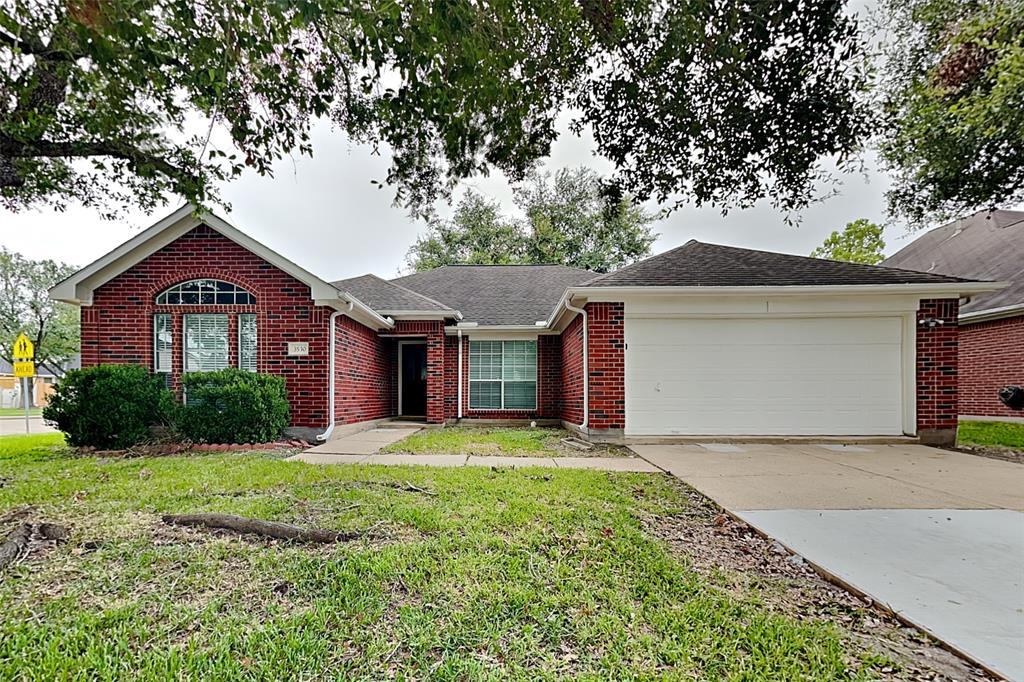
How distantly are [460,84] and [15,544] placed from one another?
4.90 metres

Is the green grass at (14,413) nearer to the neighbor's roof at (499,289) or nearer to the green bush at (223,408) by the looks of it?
the neighbor's roof at (499,289)

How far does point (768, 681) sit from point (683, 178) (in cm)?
536

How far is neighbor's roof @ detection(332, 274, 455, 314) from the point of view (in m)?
11.7

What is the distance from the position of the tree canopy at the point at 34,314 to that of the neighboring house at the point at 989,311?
1760 inches

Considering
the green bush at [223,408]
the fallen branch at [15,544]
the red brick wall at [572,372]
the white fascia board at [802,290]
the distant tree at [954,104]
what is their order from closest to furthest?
the fallen branch at [15,544] < the distant tree at [954,104] < the green bush at [223,408] < the white fascia board at [802,290] < the red brick wall at [572,372]

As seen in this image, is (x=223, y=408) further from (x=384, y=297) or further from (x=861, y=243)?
(x=861, y=243)

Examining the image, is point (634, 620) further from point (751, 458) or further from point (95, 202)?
point (95, 202)

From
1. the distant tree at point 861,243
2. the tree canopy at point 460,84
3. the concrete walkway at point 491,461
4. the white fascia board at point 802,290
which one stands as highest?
the distant tree at point 861,243

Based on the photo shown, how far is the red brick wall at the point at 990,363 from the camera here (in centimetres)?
1166

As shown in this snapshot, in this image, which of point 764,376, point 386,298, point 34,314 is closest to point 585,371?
point 764,376

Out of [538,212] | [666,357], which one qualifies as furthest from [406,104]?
[538,212]

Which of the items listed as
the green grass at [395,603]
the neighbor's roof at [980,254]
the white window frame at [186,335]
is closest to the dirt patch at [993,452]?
the neighbor's roof at [980,254]

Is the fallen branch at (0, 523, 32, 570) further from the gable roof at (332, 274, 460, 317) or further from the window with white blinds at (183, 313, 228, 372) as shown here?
the gable roof at (332, 274, 460, 317)

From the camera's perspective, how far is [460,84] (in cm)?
448
